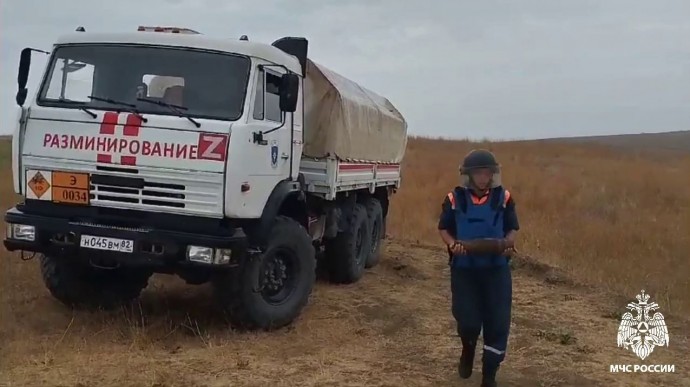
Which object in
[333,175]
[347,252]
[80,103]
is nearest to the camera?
[80,103]

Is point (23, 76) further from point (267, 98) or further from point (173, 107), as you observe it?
point (267, 98)

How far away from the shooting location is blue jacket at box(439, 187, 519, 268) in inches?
208

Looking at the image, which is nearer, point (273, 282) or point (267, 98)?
point (267, 98)

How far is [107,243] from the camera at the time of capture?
6.20m

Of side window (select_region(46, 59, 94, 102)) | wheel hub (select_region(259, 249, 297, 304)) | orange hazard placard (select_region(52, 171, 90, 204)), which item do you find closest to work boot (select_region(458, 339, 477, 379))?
wheel hub (select_region(259, 249, 297, 304))

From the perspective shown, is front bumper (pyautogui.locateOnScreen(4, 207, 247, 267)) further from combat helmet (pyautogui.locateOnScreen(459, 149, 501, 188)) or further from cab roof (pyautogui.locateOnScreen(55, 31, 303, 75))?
combat helmet (pyautogui.locateOnScreen(459, 149, 501, 188))

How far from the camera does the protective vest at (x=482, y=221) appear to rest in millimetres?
5270

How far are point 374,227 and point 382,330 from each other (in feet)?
12.5

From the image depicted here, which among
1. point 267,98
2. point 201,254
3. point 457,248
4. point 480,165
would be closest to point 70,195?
point 201,254

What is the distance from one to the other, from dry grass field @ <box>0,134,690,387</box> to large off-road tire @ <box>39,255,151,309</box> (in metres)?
0.19

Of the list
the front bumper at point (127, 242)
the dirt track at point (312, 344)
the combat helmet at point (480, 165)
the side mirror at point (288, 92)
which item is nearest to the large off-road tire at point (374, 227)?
the dirt track at point (312, 344)

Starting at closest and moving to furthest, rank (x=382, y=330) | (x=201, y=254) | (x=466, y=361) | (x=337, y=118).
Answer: (x=466, y=361) < (x=201, y=254) < (x=382, y=330) < (x=337, y=118)

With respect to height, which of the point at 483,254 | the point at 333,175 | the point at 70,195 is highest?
the point at 333,175

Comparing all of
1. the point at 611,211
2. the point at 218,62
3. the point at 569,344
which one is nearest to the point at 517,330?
the point at 569,344
